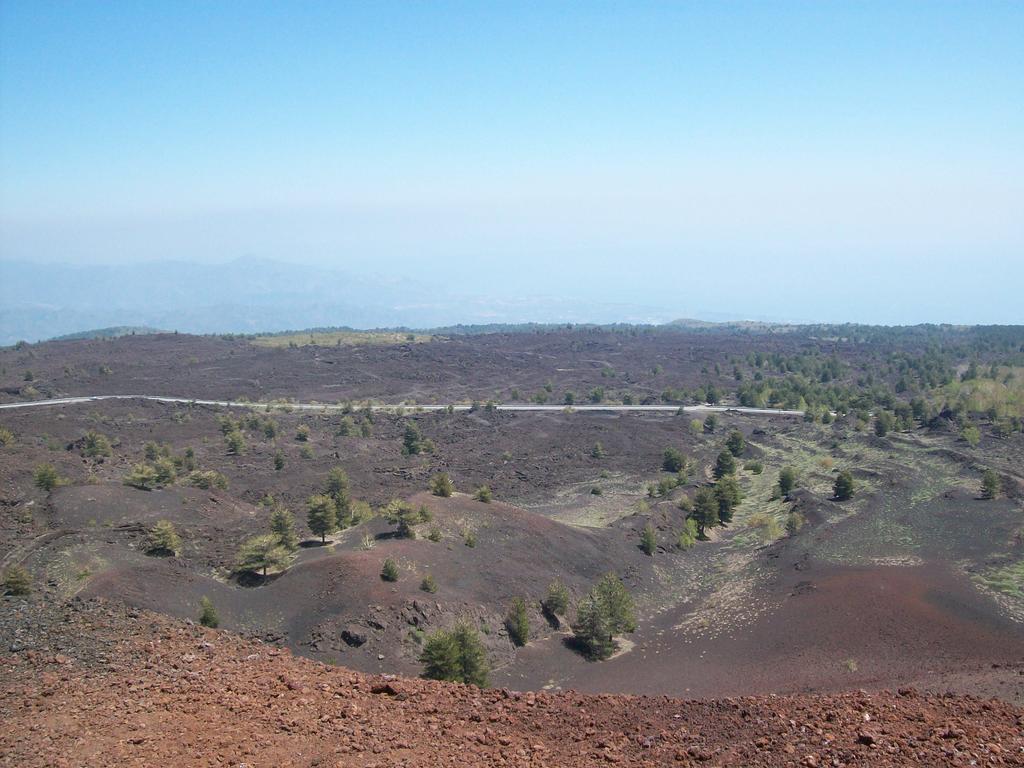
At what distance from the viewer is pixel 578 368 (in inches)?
4296

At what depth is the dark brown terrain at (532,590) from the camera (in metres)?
11.7

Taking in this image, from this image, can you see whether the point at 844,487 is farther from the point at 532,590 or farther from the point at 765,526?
the point at 532,590

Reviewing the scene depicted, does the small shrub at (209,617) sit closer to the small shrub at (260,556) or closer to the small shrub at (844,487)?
the small shrub at (260,556)

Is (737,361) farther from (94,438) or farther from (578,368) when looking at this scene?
(94,438)

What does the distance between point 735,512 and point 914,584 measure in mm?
16823

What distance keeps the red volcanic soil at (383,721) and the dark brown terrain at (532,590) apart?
0.07 m

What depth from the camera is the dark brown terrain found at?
462 inches

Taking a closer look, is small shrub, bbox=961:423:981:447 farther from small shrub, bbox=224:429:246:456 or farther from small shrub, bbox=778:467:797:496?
small shrub, bbox=224:429:246:456

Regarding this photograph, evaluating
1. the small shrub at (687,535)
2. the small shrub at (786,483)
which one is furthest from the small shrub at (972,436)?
the small shrub at (687,535)

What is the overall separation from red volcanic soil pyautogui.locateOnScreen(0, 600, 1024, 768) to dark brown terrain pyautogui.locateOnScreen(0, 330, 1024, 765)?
0.07 metres

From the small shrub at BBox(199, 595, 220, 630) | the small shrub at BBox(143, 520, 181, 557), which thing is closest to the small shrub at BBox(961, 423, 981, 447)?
the small shrub at BBox(199, 595, 220, 630)

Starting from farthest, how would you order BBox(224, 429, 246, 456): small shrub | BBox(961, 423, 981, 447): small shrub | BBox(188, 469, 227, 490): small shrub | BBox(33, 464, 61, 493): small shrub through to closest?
BBox(224, 429, 246, 456): small shrub
BBox(961, 423, 981, 447): small shrub
BBox(188, 469, 227, 490): small shrub
BBox(33, 464, 61, 493): small shrub

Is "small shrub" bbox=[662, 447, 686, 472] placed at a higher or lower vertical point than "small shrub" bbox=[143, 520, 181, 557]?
lower

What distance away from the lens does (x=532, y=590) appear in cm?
2909
